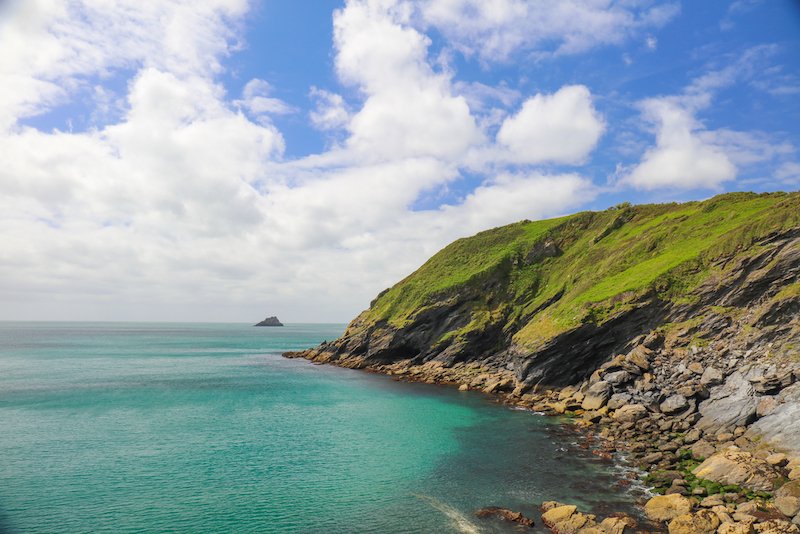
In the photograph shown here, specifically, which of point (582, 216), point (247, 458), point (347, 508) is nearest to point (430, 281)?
point (582, 216)

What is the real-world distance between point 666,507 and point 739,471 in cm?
772

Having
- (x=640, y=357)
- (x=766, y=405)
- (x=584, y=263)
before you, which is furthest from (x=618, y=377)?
(x=584, y=263)

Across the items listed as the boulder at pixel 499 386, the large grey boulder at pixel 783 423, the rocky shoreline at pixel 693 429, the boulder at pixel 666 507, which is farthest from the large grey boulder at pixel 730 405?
the boulder at pixel 499 386

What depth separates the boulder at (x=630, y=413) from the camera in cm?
4686

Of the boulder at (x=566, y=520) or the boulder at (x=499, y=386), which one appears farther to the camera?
the boulder at (x=499, y=386)

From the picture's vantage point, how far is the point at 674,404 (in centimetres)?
4528

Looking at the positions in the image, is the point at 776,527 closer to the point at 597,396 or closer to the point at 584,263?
the point at 597,396

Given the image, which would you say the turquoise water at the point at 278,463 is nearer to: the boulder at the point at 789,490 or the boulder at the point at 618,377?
the boulder at the point at 789,490

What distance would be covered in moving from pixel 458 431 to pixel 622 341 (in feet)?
99.1

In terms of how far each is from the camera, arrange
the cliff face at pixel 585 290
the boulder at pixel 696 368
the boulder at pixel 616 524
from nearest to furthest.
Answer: the boulder at pixel 616 524 → the boulder at pixel 696 368 → the cliff face at pixel 585 290

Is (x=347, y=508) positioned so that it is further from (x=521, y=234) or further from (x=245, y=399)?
(x=521, y=234)

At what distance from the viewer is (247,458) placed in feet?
129

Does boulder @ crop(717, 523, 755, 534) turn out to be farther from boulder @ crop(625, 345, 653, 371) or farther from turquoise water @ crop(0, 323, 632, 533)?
boulder @ crop(625, 345, 653, 371)

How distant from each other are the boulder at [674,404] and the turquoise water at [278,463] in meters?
10.8
